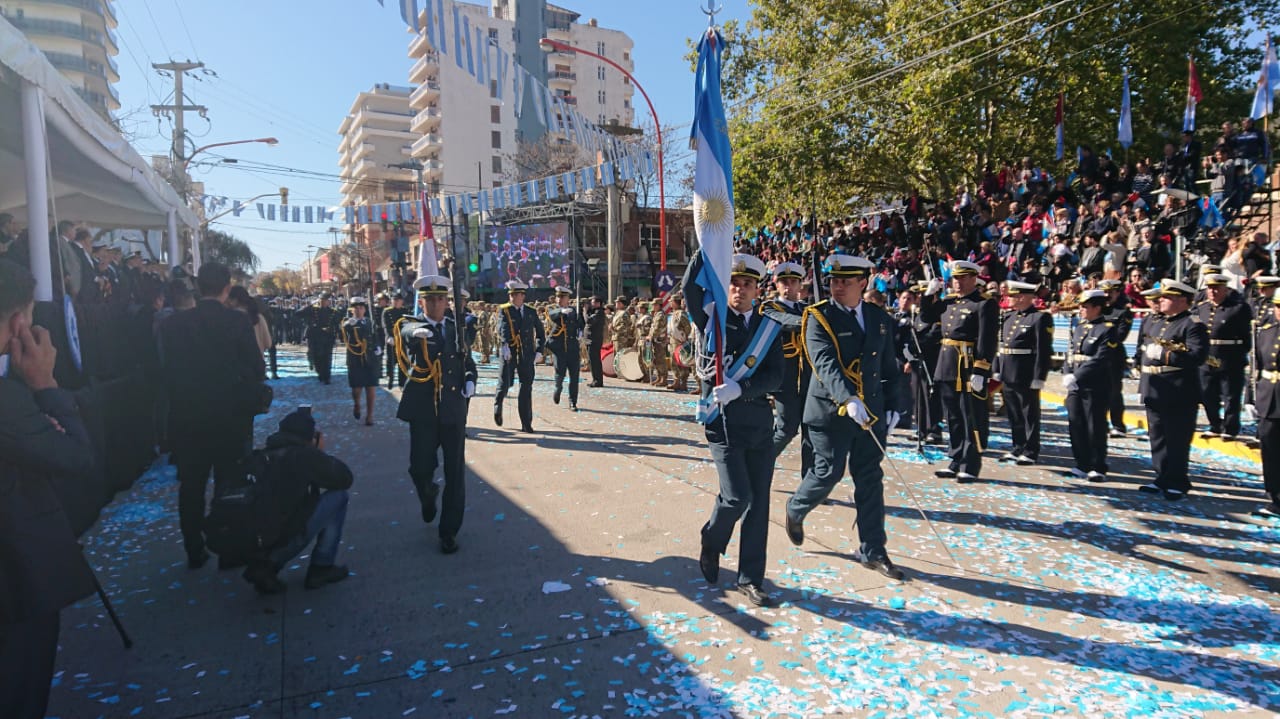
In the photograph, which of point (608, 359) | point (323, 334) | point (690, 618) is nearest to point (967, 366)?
point (690, 618)

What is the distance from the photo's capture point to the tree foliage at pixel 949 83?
66.6 ft

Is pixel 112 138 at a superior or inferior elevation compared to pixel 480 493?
superior

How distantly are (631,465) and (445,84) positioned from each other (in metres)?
67.0

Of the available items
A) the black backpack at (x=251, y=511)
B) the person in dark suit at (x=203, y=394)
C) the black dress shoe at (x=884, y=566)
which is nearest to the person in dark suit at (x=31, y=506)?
the black backpack at (x=251, y=511)

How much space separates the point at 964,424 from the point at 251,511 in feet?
20.2

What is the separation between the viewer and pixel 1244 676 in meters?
3.54

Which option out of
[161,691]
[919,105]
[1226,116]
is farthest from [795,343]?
[1226,116]

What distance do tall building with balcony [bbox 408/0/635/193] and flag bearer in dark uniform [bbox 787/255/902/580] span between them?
61586 millimetres

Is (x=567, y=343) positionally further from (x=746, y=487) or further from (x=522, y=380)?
(x=746, y=487)

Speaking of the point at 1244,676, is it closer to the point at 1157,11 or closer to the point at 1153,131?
the point at 1157,11

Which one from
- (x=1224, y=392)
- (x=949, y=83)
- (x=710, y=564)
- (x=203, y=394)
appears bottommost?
(x=710, y=564)

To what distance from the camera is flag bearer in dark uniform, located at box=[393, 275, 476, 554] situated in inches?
208

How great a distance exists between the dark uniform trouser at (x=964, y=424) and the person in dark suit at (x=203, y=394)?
601 cm

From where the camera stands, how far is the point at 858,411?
455 cm
